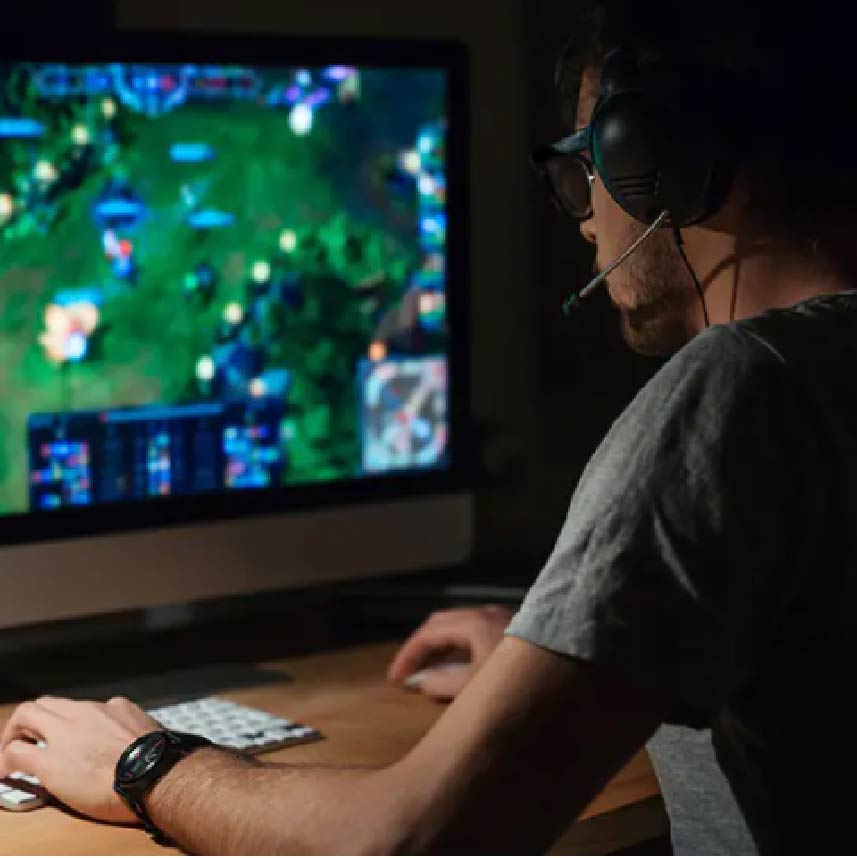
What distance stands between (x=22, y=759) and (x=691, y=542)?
617mm

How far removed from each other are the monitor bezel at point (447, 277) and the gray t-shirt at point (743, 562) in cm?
75

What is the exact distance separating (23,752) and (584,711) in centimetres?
56

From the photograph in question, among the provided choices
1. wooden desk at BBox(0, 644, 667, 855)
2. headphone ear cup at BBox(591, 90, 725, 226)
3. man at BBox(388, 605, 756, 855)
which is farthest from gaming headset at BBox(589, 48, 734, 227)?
wooden desk at BBox(0, 644, 667, 855)

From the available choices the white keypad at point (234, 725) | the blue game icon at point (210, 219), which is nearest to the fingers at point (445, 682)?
the white keypad at point (234, 725)

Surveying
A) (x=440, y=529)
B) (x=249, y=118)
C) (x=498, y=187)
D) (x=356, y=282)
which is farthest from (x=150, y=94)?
(x=498, y=187)

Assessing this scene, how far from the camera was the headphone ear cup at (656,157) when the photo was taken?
1.07 m

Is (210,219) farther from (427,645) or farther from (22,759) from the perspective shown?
(22,759)

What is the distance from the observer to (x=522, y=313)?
230 centimetres

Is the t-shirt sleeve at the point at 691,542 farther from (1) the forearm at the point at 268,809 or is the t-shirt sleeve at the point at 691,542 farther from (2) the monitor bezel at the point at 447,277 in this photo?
(2) the monitor bezel at the point at 447,277

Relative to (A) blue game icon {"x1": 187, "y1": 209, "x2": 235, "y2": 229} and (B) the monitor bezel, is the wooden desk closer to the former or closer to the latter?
(B) the monitor bezel

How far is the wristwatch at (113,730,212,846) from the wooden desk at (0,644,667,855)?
24 millimetres

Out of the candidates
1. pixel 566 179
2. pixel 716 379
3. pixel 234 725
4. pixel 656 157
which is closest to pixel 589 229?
pixel 566 179

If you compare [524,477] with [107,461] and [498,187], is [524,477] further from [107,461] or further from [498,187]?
[107,461]

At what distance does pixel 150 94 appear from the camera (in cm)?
157
